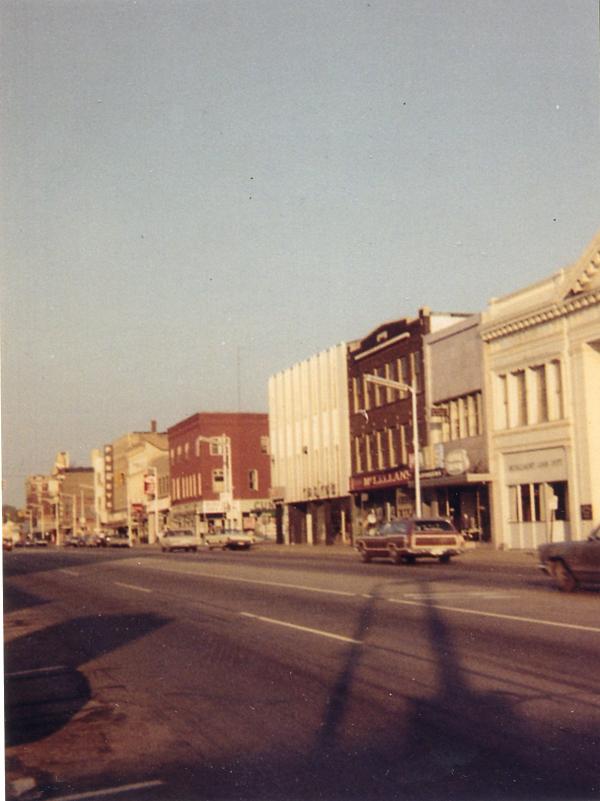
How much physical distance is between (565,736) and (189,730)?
301 cm

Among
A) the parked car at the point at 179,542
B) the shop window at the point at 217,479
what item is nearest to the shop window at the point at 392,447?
the parked car at the point at 179,542

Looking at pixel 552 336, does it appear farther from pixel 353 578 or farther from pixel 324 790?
pixel 324 790

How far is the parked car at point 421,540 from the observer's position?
110 ft

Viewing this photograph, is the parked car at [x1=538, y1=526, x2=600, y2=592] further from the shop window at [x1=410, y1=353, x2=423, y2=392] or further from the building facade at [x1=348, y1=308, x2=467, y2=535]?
the shop window at [x1=410, y1=353, x2=423, y2=392]

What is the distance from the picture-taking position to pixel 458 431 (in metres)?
49.5

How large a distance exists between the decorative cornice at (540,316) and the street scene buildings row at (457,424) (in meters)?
0.06

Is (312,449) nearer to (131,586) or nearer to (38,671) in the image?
(131,586)

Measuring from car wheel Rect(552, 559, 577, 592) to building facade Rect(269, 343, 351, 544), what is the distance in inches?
1656

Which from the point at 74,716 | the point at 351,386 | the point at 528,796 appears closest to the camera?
the point at 528,796

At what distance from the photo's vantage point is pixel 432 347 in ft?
170

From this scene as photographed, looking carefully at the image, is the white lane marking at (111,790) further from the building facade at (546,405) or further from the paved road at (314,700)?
the building facade at (546,405)

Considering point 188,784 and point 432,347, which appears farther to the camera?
point 432,347

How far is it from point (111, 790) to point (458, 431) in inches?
1700

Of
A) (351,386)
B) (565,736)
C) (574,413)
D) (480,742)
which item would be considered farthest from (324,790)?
(351,386)
